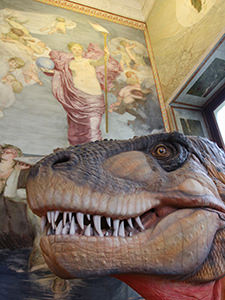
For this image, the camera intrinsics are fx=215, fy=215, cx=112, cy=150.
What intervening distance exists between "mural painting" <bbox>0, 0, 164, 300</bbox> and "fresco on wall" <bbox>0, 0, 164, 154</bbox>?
0.06 feet

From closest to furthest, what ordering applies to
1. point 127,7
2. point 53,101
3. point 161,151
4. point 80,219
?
point 80,219, point 161,151, point 53,101, point 127,7

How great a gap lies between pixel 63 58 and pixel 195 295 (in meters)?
5.08

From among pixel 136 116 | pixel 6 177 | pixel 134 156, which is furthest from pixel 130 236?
pixel 136 116

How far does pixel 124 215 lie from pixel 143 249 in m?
0.17

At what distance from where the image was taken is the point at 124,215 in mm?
958

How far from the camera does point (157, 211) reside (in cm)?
108

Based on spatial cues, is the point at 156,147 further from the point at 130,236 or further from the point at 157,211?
the point at 130,236

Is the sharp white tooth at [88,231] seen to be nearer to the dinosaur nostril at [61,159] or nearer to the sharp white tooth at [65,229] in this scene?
the sharp white tooth at [65,229]

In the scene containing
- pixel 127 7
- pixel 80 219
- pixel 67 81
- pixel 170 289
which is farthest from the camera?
pixel 127 7

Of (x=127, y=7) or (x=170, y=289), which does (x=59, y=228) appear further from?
(x=127, y=7)

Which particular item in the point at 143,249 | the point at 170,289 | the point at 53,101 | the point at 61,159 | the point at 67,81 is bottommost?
the point at 170,289

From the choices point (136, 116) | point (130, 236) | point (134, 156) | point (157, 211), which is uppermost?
point (136, 116)

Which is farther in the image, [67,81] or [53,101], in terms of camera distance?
[67,81]

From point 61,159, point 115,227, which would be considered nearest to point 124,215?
point 115,227
